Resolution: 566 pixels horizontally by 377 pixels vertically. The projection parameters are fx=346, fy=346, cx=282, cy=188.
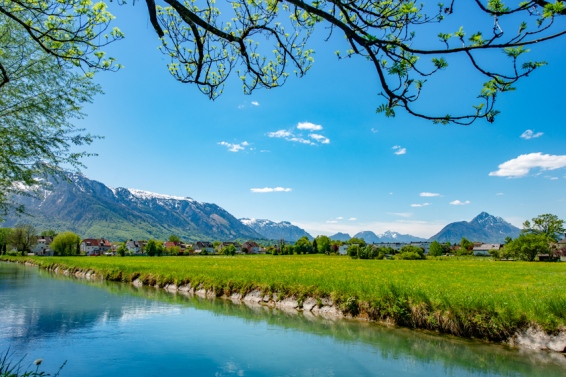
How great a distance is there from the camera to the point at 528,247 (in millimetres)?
80500

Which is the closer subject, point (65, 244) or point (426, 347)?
point (426, 347)

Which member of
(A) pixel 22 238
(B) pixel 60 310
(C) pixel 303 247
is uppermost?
(A) pixel 22 238

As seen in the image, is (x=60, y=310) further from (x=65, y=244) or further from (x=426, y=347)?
(x=65, y=244)

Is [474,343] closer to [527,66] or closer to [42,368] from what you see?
[527,66]

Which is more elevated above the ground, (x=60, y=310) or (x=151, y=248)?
(x=151, y=248)

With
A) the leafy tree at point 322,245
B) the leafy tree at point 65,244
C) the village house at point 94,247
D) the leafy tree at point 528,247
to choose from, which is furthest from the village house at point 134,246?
the leafy tree at point 528,247

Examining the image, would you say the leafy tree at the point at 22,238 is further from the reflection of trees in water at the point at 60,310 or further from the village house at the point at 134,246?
the reflection of trees in water at the point at 60,310

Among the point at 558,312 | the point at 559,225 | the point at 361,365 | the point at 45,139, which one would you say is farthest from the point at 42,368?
the point at 559,225

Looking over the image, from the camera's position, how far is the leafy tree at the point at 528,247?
79.3 metres

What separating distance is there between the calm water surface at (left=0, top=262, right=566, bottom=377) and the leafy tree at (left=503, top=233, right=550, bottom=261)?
8307 cm

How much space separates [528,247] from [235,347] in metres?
90.0

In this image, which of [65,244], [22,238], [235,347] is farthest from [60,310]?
[22,238]

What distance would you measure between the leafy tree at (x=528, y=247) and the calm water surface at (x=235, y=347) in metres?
83.1

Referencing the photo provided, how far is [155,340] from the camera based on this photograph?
13.8 metres
